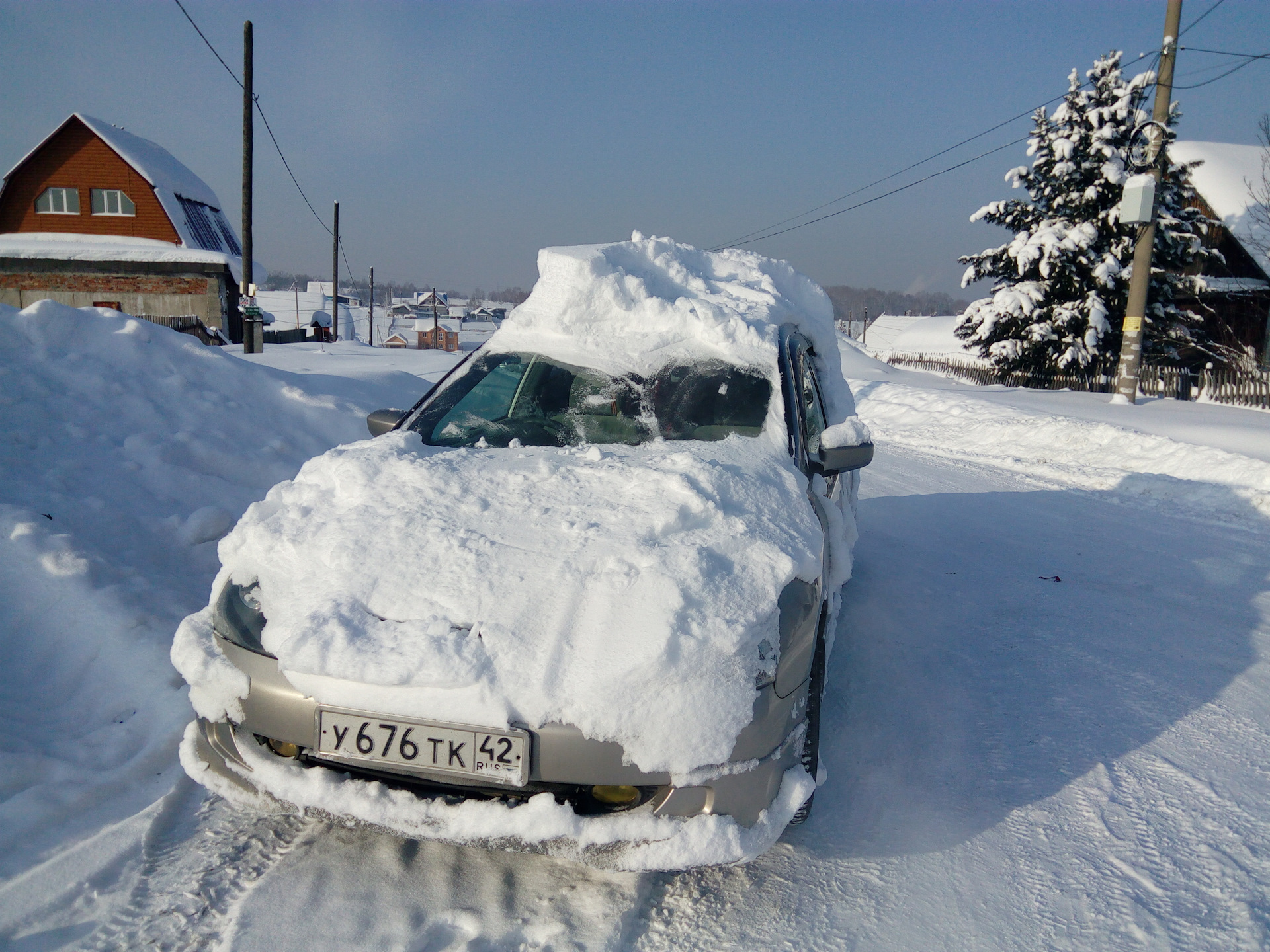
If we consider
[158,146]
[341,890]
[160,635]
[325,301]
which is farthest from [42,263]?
[325,301]

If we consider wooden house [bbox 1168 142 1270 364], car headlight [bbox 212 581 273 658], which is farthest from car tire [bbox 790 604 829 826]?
wooden house [bbox 1168 142 1270 364]

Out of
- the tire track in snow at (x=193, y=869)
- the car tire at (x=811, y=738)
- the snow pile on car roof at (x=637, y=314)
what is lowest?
the tire track in snow at (x=193, y=869)

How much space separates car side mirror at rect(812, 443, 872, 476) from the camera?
3.30 meters

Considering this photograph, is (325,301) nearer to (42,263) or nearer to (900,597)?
(42,263)

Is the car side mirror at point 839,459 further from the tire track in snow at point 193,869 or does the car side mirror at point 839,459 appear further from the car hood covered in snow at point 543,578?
the tire track in snow at point 193,869

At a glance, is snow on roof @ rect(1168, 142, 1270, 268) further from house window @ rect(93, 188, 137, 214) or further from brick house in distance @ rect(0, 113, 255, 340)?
house window @ rect(93, 188, 137, 214)

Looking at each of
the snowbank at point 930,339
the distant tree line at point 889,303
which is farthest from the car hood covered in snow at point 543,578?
the distant tree line at point 889,303

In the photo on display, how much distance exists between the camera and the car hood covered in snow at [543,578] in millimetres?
2027

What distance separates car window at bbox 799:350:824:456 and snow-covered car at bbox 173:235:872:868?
12.2 inches

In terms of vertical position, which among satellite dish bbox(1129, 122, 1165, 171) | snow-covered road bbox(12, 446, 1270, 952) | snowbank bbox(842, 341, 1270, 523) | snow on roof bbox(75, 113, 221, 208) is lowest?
snow-covered road bbox(12, 446, 1270, 952)

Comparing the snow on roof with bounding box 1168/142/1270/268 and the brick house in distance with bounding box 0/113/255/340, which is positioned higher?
the snow on roof with bounding box 1168/142/1270/268

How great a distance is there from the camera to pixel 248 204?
18672 mm

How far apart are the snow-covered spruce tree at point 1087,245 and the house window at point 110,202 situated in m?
32.9

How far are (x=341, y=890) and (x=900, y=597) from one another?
142 inches
